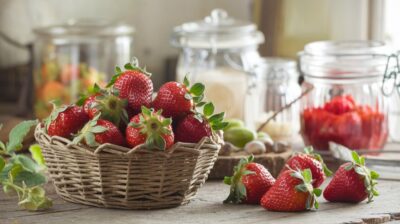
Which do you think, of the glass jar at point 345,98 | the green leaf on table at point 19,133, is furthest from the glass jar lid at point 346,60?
the green leaf on table at point 19,133

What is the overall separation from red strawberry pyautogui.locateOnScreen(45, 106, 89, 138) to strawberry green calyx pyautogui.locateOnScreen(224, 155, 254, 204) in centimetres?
25

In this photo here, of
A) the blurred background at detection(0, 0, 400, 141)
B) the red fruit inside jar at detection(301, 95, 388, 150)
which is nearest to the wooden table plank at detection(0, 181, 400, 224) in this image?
the red fruit inside jar at detection(301, 95, 388, 150)

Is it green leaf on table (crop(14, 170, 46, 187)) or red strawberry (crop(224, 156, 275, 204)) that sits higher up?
red strawberry (crop(224, 156, 275, 204))

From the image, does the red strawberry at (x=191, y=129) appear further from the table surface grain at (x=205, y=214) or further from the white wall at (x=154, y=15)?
the white wall at (x=154, y=15)

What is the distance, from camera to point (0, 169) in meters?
1.58

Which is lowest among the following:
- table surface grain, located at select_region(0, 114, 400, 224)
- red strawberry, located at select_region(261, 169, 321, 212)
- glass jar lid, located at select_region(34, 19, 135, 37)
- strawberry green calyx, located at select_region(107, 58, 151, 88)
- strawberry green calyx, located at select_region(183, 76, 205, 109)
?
table surface grain, located at select_region(0, 114, 400, 224)

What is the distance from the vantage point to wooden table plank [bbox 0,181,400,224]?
4.80 ft

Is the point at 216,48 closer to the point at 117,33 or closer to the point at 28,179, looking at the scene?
the point at 117,33

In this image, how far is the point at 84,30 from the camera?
2996mm

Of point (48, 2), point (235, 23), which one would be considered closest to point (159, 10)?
point (48, 2)

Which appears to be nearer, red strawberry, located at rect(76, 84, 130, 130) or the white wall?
red strawberry, located at rect(76, 84, 130, 130)

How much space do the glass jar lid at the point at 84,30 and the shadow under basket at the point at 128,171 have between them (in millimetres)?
1413

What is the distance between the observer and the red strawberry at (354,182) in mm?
1542

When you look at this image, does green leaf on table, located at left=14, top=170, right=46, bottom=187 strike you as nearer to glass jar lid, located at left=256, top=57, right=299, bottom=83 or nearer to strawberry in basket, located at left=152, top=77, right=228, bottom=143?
strawberry in basket, located at left=152, top=77, right=228, bottom=143
